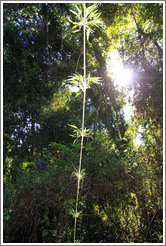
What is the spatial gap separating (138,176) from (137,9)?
153 inches

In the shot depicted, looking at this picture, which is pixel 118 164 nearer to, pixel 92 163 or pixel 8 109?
pixel 92 163

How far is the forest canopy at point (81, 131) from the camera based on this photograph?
1.73 m

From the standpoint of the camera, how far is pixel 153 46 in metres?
3.08

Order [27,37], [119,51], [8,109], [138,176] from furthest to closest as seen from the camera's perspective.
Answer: [27,37] < [119,51] < [8,109] < [138,176]

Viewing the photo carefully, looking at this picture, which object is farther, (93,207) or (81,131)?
(93,207)

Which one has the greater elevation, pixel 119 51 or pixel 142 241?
pixel 119 51

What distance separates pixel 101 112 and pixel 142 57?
6.09 feet

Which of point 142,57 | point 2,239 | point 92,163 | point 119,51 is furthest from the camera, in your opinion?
point 119,51

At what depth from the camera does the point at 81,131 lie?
1494mm

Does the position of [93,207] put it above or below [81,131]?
below

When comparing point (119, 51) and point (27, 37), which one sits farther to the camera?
point (27, 37)

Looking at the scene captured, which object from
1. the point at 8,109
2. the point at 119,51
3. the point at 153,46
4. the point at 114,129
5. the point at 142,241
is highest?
the point at 119,51

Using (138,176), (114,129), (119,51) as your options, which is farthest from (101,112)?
(138,176)

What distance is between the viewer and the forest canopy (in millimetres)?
1734
